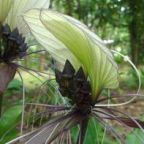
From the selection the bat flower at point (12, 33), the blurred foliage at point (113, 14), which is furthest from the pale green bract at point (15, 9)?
the blurred foliage at point (113, 14)

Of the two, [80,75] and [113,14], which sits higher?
[113,14]

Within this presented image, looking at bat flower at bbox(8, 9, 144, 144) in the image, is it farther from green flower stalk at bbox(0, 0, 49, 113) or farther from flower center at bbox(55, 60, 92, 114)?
green flower stalk at bbox(0, 0, 49, 113)

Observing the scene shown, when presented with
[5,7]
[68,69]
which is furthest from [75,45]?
[5,7]

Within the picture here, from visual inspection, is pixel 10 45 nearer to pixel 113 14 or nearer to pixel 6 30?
pixel 6 30

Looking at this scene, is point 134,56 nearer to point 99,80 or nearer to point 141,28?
point 141,28

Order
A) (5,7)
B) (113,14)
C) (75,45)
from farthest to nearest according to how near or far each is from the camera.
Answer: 1. (113,14)
2. (5,7)
3. (75,45)

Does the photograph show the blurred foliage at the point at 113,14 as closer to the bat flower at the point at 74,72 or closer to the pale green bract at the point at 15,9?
the pale green bract at the point at 15,9

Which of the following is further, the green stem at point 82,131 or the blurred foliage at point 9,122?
the blurred foliage at point 9,122
